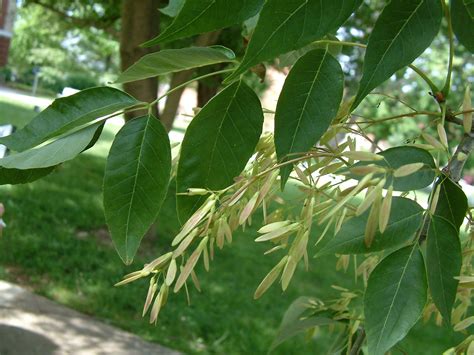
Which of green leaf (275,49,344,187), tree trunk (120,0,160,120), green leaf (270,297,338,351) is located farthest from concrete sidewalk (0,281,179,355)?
green leaf (275,49,344,187)

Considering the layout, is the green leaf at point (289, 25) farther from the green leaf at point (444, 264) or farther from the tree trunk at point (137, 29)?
the tree trunk at point (137, 29)

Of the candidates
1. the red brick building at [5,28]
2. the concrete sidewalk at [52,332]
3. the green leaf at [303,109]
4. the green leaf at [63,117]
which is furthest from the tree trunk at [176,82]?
the red brick building at [5,28]

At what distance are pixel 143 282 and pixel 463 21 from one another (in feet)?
14.7

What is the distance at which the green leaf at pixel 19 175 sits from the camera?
0.70 m

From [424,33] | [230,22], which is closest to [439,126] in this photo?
[424,33]

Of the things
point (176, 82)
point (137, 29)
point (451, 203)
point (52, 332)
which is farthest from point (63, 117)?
point (176, 82)

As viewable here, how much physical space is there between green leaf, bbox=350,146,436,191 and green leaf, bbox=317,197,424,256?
0.05ft

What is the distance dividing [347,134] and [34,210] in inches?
220

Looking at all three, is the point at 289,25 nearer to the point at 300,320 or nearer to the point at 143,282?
the point at 300,320

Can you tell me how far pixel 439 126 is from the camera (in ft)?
2.13

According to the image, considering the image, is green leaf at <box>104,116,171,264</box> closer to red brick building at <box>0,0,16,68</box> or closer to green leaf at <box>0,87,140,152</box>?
green leaf at <box>0,87,140,152</box>

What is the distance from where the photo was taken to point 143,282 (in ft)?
16.0

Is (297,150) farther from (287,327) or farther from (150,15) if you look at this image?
(150,15)

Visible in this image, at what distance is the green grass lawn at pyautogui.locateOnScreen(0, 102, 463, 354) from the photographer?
4.21m
